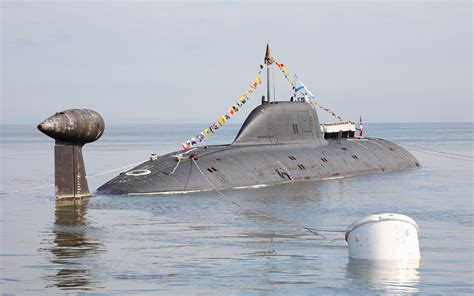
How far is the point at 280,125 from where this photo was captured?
1508 inches

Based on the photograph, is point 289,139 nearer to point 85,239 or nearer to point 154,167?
point 154,167

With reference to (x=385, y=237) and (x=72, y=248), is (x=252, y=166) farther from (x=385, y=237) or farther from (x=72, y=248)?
(x=385, y=237)

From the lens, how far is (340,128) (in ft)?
149

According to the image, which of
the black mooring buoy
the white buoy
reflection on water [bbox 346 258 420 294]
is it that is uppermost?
the black mooring buoy

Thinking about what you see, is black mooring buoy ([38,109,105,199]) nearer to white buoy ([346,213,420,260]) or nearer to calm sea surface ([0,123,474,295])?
calm sea surface ([0,123,474,295])

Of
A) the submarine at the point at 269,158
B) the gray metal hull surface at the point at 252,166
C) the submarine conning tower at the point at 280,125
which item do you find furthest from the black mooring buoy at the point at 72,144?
the submarine conning tower at the point at 280,125

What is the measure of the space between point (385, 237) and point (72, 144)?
1488 cm

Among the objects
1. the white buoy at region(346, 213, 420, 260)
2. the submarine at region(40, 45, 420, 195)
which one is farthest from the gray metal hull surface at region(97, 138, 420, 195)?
the white buoy at region(346, 213, 420, 260)

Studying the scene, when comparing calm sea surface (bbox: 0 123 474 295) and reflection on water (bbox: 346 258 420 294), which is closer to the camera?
reflection on water (bbox: 346 258 420 294)

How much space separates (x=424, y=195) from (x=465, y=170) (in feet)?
57.1

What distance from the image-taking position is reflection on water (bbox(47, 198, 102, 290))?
16388 millimetres

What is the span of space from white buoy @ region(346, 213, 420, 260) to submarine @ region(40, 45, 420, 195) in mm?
13557

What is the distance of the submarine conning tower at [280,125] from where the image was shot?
1470 inches

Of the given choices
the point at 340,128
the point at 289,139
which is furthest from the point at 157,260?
the point at 340,128
